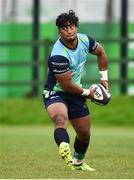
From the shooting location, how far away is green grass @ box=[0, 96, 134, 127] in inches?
942

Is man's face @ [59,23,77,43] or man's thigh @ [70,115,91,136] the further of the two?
man's thigh @ [70,115,91,136]

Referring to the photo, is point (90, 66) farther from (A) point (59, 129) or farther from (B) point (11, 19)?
(A) point (59, 129)

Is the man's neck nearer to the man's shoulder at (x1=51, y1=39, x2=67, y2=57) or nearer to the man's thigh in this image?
the man's shoulder at (x1=51, y1=39, x2=67, y2=57)

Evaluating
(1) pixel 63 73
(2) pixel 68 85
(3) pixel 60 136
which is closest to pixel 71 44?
(1) pixel 63 73

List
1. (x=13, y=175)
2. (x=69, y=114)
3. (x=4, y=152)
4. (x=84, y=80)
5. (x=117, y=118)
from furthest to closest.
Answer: (x=84, y=80), (x=117, y=118), (x=4, y=152), (x=69, y=114), (x=13, y=175)

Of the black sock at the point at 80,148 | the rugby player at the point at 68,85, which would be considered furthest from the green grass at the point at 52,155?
the rugby player at the point at 68,85

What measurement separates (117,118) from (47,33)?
3965 millimetres

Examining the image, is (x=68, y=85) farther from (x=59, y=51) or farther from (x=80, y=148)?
(x=80, y=148)

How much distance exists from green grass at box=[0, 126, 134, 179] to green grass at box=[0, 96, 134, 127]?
1297 millimetres

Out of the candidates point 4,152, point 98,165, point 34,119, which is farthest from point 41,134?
point 98,165

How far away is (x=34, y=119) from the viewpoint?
24.2 m

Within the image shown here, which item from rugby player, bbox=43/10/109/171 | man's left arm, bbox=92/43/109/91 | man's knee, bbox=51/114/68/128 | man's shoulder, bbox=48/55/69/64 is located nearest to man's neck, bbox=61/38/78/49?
rugby player, bbox=43/10/109/171

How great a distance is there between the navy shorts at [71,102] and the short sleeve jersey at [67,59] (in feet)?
0.30

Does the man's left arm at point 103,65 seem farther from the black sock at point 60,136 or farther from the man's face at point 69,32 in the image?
the black sock at point 60,136
